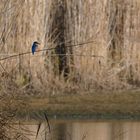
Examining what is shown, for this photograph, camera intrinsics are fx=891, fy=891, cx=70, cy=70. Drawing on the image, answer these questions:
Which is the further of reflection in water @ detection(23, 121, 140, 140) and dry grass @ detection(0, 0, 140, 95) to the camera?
dry grass @ detection(0, 0, 140, 95)

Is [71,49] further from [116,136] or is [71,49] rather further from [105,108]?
[116,136]

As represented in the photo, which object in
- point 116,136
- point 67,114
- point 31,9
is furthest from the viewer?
point 31,9

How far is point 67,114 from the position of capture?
12.9m

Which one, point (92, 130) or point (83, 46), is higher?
point (83, 46)

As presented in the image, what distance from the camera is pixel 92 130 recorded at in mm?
11531

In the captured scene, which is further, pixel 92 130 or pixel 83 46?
pixel 83 46

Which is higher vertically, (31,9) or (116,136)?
(31,9)

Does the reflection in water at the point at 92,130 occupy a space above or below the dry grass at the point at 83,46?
below

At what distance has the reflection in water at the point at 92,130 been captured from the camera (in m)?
10.7

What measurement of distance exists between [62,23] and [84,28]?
49 centimetres

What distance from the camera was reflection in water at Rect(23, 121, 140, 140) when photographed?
1066 centimetres

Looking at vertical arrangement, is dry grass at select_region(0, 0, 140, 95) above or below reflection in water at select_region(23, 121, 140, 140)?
above

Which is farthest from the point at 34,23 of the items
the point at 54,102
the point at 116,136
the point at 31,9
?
the point at 116,136

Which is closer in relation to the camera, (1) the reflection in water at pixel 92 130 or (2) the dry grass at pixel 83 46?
(1) the reflection in water at pixel 92 130
